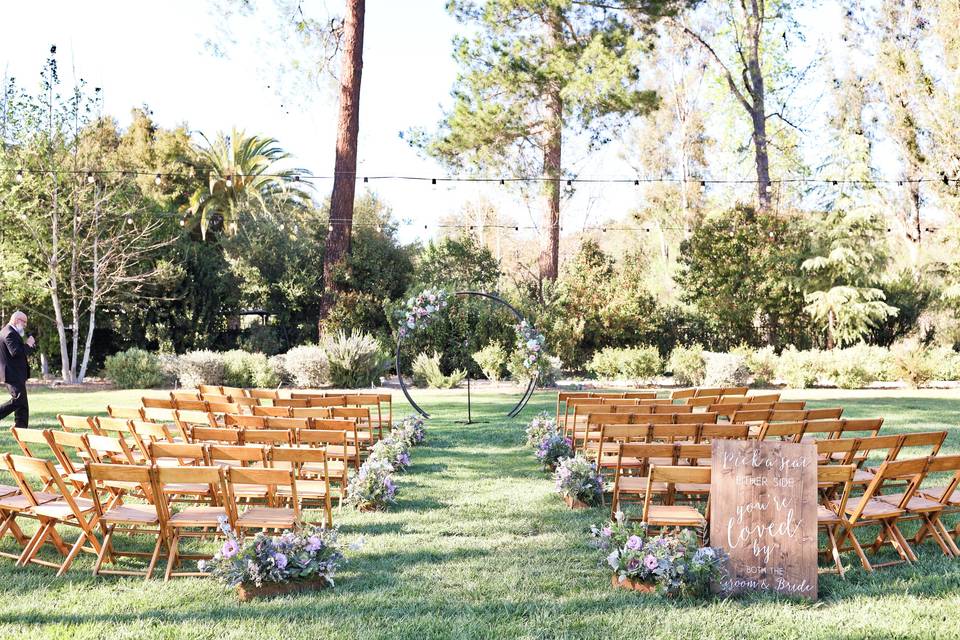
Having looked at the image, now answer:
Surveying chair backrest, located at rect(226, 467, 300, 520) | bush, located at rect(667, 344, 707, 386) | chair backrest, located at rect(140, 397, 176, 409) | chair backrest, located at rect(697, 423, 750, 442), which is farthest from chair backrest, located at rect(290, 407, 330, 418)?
bush, located at rect(667, 344, 707, 386)

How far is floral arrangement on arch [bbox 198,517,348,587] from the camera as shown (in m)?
4.51

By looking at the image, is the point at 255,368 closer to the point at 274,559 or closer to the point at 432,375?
the point at 432,375

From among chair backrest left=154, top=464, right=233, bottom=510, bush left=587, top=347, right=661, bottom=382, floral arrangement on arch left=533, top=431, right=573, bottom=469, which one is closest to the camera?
chair backrest left=154, top=464, right=233, bottom=510

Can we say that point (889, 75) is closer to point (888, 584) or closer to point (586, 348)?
point (586, 348)

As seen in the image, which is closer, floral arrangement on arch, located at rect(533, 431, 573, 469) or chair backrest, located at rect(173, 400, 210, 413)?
floral arrangement on arch, located at rect(533, 431, 573, 469)

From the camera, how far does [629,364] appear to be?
20391 mm

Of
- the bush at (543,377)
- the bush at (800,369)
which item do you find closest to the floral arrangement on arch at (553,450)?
the bush at (543,377)

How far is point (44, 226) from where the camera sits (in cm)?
2000

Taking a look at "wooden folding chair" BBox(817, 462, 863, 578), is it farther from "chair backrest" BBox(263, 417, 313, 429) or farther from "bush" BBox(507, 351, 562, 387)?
"bush" BBox(507, 351, 562, 387)

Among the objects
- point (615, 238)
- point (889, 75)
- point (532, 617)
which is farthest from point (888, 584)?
point (615, 238)

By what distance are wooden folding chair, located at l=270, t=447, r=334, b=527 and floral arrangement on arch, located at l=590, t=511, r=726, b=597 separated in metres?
2.09

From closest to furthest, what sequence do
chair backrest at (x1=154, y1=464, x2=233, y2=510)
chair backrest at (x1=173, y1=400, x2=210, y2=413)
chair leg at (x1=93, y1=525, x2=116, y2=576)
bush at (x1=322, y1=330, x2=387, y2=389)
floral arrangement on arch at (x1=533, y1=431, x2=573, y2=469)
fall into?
chair backrest at (x1=154, y1=464, x2=233, y2=510) → chair leg at (x1=93, y1=525, x2=116, y2=576) → floral arrangement on arch at (x1=533, y1=431, x2=573, y2=469) → chair backrest at (x1=173, y1=400, x2=210, y2=413) → bush at (x1=322, y1=330, x2=387, y2=389)

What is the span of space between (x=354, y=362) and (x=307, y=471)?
12085 millimetres

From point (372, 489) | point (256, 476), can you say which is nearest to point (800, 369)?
point (372, 489)
